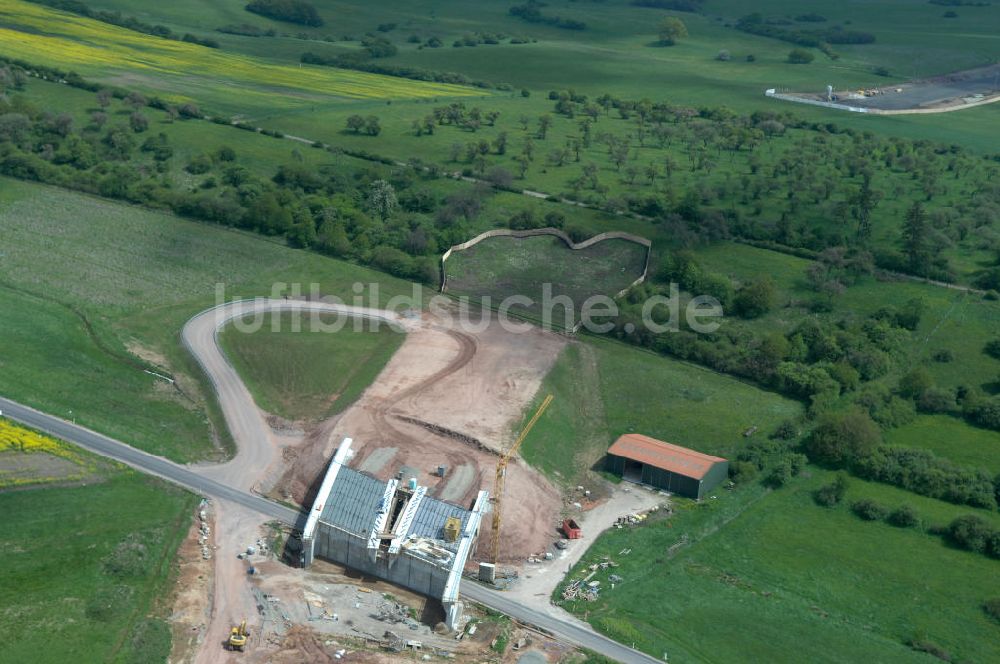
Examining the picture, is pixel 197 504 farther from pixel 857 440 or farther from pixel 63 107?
pixel 63 107

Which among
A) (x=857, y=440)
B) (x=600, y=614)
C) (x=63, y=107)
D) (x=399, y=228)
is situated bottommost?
(x=600, y=614)

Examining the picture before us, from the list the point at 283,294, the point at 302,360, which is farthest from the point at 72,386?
the point at 283,294

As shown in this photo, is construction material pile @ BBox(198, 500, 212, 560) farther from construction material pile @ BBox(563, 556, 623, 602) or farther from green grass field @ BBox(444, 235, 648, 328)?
green grass field @ BBox(444, 235, 648, 328)

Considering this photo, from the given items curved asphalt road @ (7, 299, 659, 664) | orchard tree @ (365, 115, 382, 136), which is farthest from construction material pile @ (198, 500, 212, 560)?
orchard tree @ (365, 115, 382, 136)

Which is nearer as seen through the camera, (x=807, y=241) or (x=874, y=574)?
(x=874, y=574)

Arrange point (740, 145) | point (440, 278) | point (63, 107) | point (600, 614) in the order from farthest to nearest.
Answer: point (740, 145)
point (63, 107)
point (440, 278)
point (600, 614)

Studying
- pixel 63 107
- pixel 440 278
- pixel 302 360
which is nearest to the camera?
pixel 302 360

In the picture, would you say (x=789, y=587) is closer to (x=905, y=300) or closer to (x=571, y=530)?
(x=571, y=530)

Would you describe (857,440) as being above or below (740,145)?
below
